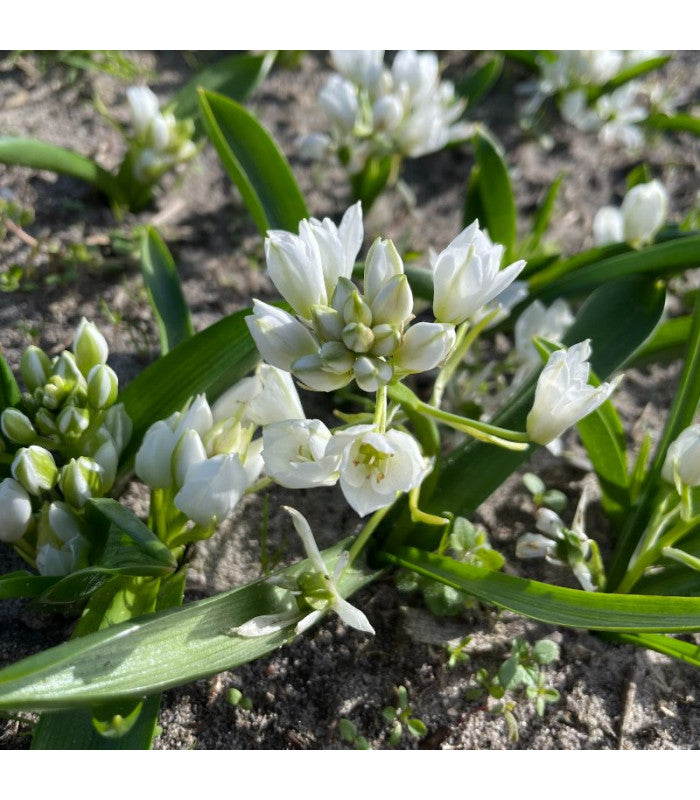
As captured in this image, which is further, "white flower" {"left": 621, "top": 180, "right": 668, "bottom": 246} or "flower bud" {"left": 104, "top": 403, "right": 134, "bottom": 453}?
"white flower" {"left": 621, "top": 180, "right": 668, "bottom": 246}

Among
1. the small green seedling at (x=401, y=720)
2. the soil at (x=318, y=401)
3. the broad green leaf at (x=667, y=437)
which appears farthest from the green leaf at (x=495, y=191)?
the small green seedling at (x=401, y=720)

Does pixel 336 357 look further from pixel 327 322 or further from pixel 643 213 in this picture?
pixel 643 213

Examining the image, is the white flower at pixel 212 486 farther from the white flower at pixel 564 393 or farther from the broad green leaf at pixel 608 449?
the broad green leaf at pixel 608 449

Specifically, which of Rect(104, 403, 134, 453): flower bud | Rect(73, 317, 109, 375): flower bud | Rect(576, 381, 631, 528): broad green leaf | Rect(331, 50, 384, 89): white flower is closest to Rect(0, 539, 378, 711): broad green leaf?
Rect(104, 403, 134, 453): flower bud

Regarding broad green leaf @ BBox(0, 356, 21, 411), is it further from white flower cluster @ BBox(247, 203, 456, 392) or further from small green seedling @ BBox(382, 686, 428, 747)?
small green seedling @ BBox(382, 686, 428, 747)

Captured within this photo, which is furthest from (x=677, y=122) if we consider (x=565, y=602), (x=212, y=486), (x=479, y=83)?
(x=212, y=486)
